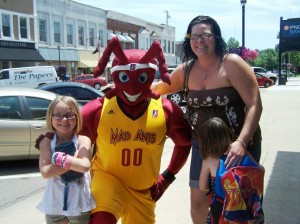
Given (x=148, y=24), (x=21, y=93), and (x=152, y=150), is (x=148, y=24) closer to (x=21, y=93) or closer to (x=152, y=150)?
(x=21, y=93)

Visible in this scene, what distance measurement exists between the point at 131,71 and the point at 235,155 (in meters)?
0.94

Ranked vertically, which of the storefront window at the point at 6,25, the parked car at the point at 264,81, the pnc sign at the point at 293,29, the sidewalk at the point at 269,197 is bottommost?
the sidewalk at the point at 269,197

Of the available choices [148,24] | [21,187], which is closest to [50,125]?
[21,187]

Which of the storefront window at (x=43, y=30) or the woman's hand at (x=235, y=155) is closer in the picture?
the woman's hand at (x=235, y=155)

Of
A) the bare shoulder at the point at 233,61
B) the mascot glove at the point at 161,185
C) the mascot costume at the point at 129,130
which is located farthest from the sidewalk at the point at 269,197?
the bare shoulder at the point at 233,61

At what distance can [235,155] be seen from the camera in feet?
8.37

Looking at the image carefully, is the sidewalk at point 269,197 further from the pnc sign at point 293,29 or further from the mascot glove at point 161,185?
the pnc sign at point 293,29

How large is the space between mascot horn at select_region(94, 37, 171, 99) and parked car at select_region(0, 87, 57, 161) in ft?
12.6

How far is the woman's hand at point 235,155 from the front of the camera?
254 centimetres

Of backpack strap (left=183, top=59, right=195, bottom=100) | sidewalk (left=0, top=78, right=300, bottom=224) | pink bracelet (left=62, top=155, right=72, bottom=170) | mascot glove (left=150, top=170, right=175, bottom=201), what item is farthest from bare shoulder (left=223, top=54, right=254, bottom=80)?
sidewalk (left=0, top=78, right=300, bottom=224)

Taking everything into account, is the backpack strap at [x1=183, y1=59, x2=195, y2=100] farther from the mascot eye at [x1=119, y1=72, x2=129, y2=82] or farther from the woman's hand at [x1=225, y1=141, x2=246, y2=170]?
the woman's hand at [x1=225, y1=141, x2=246, y2=170]

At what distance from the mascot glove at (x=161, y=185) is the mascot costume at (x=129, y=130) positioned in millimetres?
41

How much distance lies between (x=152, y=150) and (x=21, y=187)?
3.45m

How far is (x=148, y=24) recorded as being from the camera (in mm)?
50281
